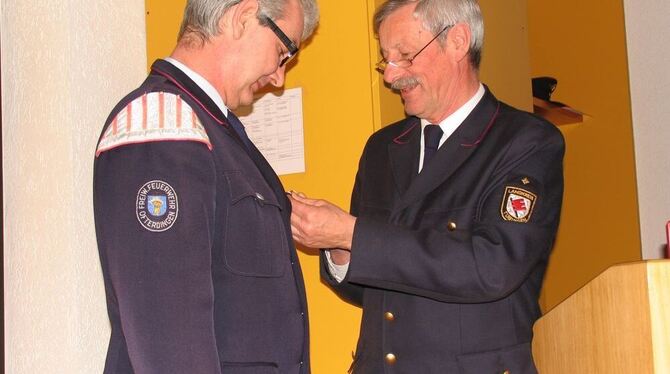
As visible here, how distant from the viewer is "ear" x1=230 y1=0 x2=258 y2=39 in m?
1.78

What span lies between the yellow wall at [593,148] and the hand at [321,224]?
3.13m

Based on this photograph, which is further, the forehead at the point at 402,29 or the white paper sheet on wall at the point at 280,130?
the white paper sheet on wall at the point at 280,130

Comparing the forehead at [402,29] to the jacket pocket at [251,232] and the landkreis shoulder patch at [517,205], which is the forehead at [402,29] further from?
the jacket pocket at [251,232]

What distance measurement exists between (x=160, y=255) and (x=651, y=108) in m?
3.94

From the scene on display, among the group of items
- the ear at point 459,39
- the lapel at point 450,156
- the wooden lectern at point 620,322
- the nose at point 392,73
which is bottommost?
the wooden lectern at point 620,322

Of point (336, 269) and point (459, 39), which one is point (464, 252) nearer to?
point (336, 269)

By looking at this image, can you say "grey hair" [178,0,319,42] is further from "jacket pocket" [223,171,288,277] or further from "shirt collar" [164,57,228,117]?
"jacket pocket" [223,171,288,277]

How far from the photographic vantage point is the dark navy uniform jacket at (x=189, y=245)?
145 centimetres

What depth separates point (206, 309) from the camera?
1468mm

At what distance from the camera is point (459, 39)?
2.43 metres

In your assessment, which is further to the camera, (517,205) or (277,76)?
(517,205)

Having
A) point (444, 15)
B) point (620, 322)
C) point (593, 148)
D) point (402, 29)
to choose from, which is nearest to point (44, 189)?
point (402, 29)

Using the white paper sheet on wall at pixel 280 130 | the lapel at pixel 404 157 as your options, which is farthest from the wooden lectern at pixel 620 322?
the white paper sheet on wall at pixel 280 130

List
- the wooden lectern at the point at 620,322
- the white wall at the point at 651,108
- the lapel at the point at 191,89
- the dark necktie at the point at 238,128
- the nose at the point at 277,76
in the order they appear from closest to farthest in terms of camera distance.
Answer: the wooden lectern at the point at 620,322 < the lapel at the point at 191,89 < the dark necktie at the point at 238,128 < the nose at the point at 277,76 < the white wall at the point at 651,108
